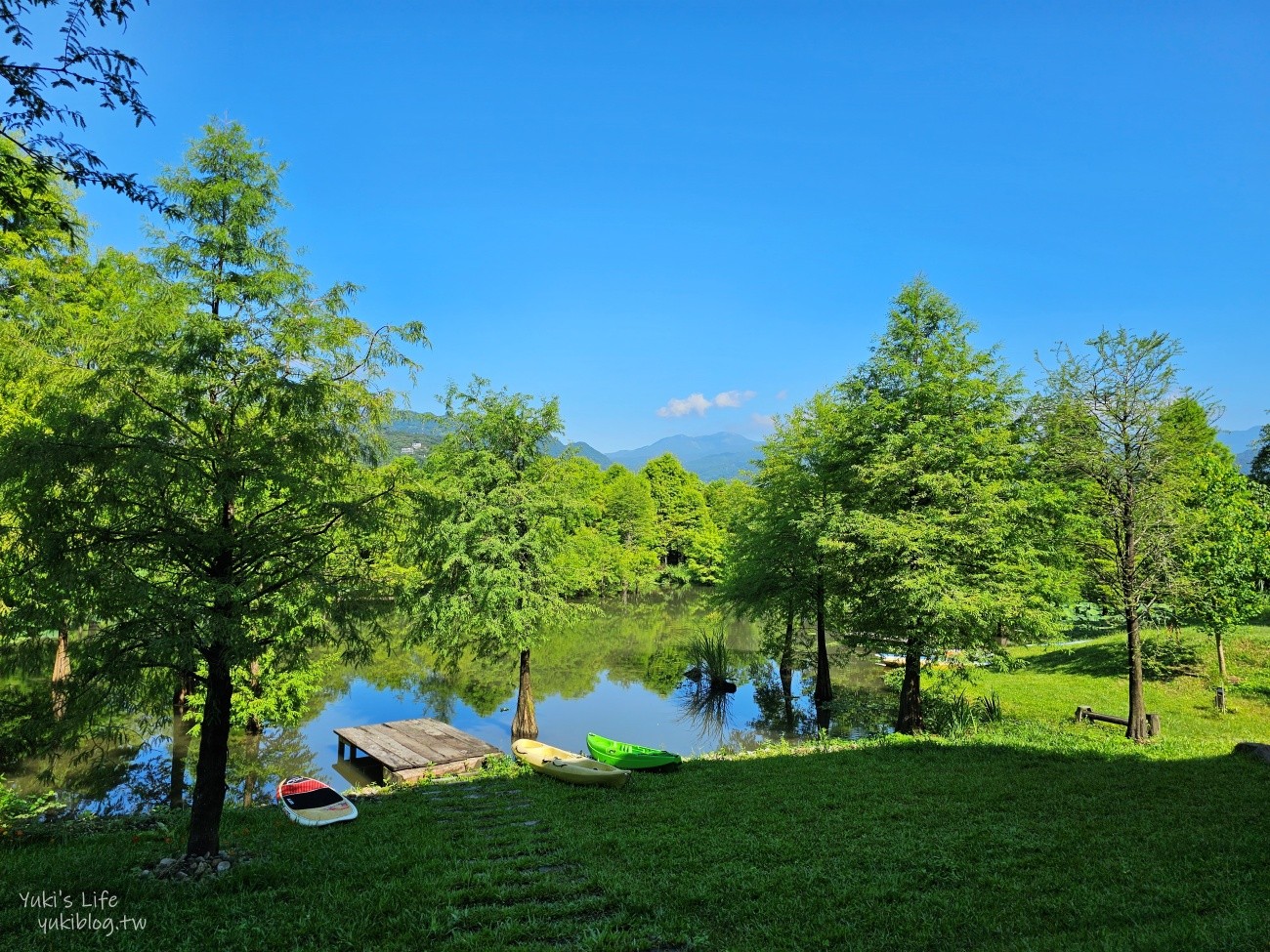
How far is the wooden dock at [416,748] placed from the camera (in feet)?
49.4

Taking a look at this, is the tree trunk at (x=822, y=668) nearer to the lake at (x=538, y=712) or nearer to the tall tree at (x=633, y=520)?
the lake at (x=538, y=712)

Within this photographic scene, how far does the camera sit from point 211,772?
727 cm

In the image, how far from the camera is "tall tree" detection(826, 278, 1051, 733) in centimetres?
1436

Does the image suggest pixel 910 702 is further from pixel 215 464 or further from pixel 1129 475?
pixel 215 464

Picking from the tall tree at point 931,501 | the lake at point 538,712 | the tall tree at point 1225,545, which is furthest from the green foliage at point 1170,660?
the tall tree at point 931,501

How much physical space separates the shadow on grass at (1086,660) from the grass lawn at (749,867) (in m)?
13.5

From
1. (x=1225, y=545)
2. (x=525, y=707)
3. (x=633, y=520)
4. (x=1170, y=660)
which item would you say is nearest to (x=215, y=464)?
(x=525, y=707)

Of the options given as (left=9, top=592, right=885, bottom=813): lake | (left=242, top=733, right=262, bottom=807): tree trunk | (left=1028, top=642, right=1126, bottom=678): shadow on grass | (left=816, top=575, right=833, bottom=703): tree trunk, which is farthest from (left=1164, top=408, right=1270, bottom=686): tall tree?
(left=242, top=733, right=262, bottom=807): tree trunk

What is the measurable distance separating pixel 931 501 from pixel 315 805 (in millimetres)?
→ 14330

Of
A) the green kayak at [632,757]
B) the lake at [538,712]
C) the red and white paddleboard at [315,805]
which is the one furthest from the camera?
the lake at [538,712]

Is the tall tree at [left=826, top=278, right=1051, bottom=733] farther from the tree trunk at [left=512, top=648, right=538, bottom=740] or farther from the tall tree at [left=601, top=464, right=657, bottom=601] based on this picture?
the tall tree at [left=601, top=464, right=657, bottom=601]

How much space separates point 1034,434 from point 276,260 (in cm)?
1716

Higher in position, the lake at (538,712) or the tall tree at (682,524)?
the tall tree at (682,524)

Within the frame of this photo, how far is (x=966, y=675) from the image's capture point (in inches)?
595
